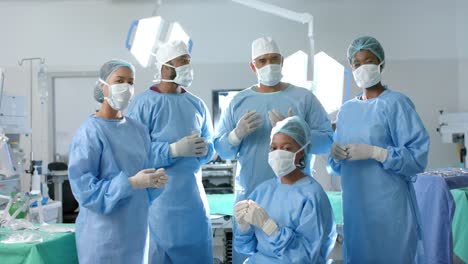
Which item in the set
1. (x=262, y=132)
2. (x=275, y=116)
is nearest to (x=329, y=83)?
(x=262, y=132)

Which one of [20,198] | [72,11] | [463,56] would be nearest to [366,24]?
[463,56]

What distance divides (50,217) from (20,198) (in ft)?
Result: 4.42

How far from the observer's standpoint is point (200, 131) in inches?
103

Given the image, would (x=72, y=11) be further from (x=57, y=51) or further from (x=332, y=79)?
(x=332, y=79)

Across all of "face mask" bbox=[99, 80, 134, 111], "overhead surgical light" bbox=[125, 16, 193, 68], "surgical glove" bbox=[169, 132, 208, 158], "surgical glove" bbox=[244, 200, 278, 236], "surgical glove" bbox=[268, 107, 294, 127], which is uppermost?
"overhead surgical light" bbox=[125, 16, 193, 68]

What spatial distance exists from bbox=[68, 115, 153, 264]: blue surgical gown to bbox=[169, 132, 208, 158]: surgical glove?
31cm

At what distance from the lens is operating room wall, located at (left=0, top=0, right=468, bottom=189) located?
610cm

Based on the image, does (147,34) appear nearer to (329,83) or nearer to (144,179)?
(329,83)

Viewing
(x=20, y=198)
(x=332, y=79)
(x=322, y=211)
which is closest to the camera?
(x=322, y=211)

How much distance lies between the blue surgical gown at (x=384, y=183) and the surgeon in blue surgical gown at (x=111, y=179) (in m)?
0.99

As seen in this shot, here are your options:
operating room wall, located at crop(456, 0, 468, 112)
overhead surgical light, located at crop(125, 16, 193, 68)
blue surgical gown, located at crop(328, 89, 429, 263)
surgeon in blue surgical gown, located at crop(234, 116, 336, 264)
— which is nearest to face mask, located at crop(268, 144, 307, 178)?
surgeon in blue surgical gown, located at crop(234, 116, 336, 264)

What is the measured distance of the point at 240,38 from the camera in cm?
616

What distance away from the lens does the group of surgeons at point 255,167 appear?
6.30 feet

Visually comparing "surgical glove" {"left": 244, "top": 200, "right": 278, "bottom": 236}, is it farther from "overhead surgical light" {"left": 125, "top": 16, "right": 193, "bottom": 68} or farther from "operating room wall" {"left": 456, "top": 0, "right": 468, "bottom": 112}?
"operating room wall" {"left": 456, "top": 0, "right": 468, "bottom": 112}
